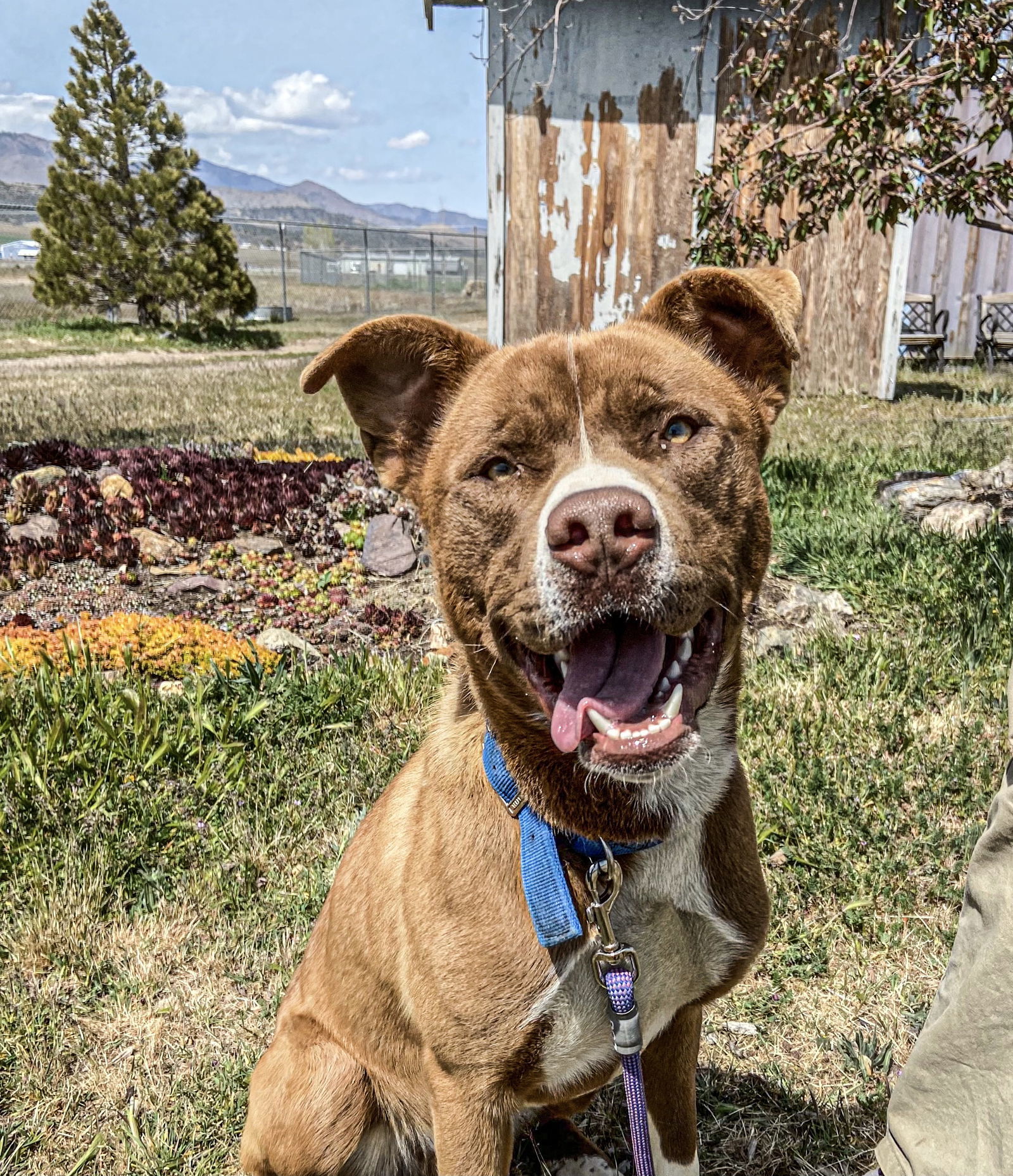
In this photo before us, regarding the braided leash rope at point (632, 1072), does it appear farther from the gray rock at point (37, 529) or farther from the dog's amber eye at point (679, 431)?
the gray rock at point (37, 529)

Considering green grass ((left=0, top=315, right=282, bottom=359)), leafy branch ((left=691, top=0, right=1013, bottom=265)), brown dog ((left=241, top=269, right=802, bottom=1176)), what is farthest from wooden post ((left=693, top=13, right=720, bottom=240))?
green grass ((left=0, top=315, right=282, bottom=359))

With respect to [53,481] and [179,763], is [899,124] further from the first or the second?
[53,481]

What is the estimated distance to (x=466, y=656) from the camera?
212 cm

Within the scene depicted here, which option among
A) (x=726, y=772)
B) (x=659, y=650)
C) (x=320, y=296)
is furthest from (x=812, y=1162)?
(x=320, y=296)

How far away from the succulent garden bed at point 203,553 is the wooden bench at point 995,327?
1258 cm

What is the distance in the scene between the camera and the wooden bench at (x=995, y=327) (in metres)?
15.2

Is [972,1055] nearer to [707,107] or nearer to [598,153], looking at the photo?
[598,153]

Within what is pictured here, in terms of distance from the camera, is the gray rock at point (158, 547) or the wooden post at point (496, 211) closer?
the gray rock at point (158, 547)

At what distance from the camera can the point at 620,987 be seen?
71.6 inches

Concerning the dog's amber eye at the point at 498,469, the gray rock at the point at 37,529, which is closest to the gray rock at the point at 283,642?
the gray rock at the point at 37,529

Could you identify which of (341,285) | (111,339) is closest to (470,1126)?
(111,339)

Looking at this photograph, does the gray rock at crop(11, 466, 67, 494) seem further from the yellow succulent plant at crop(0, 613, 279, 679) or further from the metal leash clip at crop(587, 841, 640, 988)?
the metal leash clip at crop(587, 841, 640, 988)

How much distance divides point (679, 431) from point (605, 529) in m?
0.44

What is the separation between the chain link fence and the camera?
27094 millimetres
